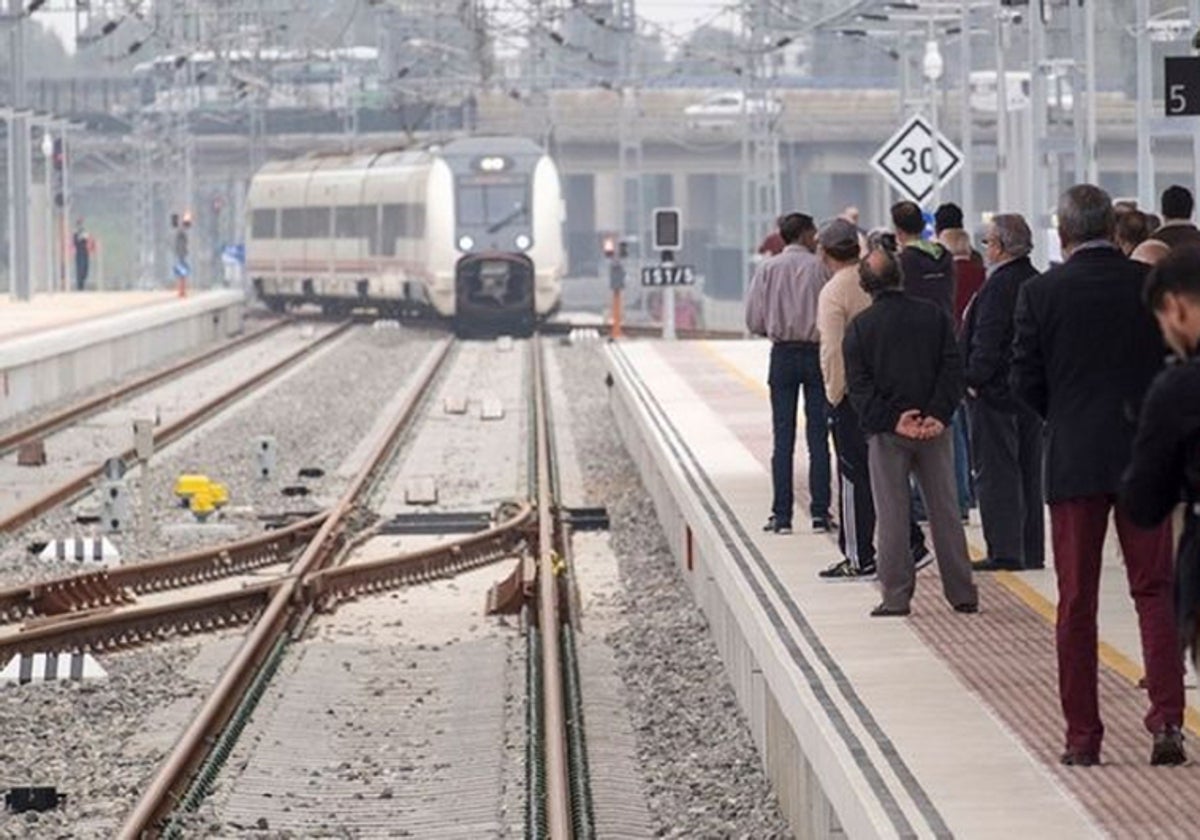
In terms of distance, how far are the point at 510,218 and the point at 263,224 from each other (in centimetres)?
1690

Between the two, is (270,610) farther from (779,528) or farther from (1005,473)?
(1005,473)

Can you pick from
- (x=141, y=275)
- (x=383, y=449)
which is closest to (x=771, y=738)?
(x=383, y=449)

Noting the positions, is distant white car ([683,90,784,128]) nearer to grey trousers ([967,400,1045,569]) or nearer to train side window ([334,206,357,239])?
train side window ([334,206,357,239])

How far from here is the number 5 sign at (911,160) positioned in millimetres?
34688

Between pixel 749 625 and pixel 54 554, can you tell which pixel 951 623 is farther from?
pixel 54 554

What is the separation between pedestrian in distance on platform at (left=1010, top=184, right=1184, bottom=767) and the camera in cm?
1072

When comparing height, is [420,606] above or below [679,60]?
below

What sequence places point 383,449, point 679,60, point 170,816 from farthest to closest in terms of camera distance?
point 679,60 → point 383,449 → point 170,816

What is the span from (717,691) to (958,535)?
9.01 feet

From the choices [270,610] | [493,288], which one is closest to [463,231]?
[493,288]

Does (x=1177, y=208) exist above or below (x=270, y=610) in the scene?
above

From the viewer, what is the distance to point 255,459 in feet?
106

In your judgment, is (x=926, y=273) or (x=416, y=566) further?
(x=416, y=566)

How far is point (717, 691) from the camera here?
17.1 meters
